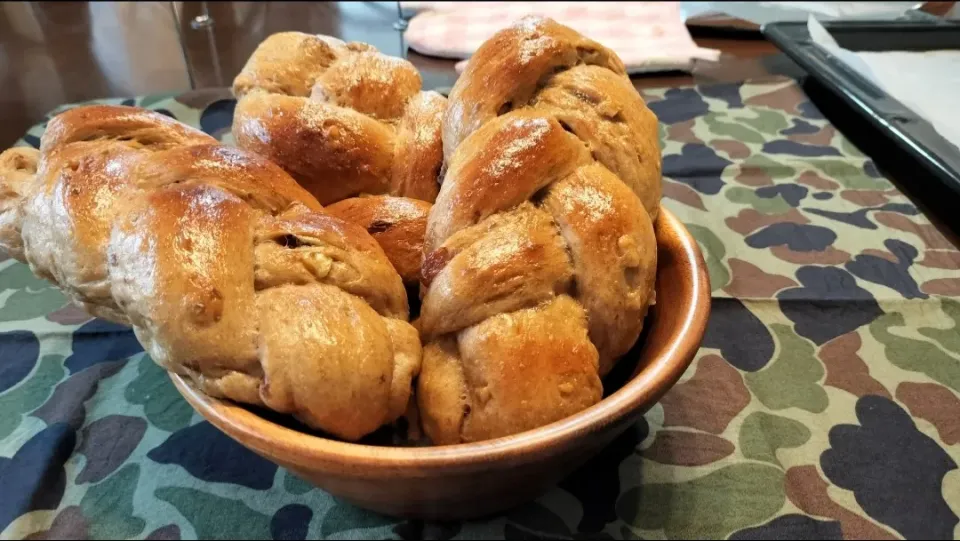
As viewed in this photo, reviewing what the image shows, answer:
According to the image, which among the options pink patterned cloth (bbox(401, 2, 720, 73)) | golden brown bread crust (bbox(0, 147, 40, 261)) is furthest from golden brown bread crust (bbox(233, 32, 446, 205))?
pink patterned cloth (bbox(401, 2, 720, 73))

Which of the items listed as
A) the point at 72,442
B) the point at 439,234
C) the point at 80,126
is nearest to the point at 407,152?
the point at 439,234

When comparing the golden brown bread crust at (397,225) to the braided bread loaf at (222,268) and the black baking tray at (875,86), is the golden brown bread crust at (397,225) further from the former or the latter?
the black baking tray at (875,86)

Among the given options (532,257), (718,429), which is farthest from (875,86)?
(532,257)

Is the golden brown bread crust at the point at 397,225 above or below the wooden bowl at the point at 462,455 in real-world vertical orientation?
above

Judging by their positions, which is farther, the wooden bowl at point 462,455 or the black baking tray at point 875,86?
the black baking tray at point 875,86

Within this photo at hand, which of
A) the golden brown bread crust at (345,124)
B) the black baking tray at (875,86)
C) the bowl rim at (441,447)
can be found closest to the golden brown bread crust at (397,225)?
the golden brown bread crust at (345,124)

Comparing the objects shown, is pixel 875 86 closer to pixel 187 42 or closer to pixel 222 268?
pixel 222 268
